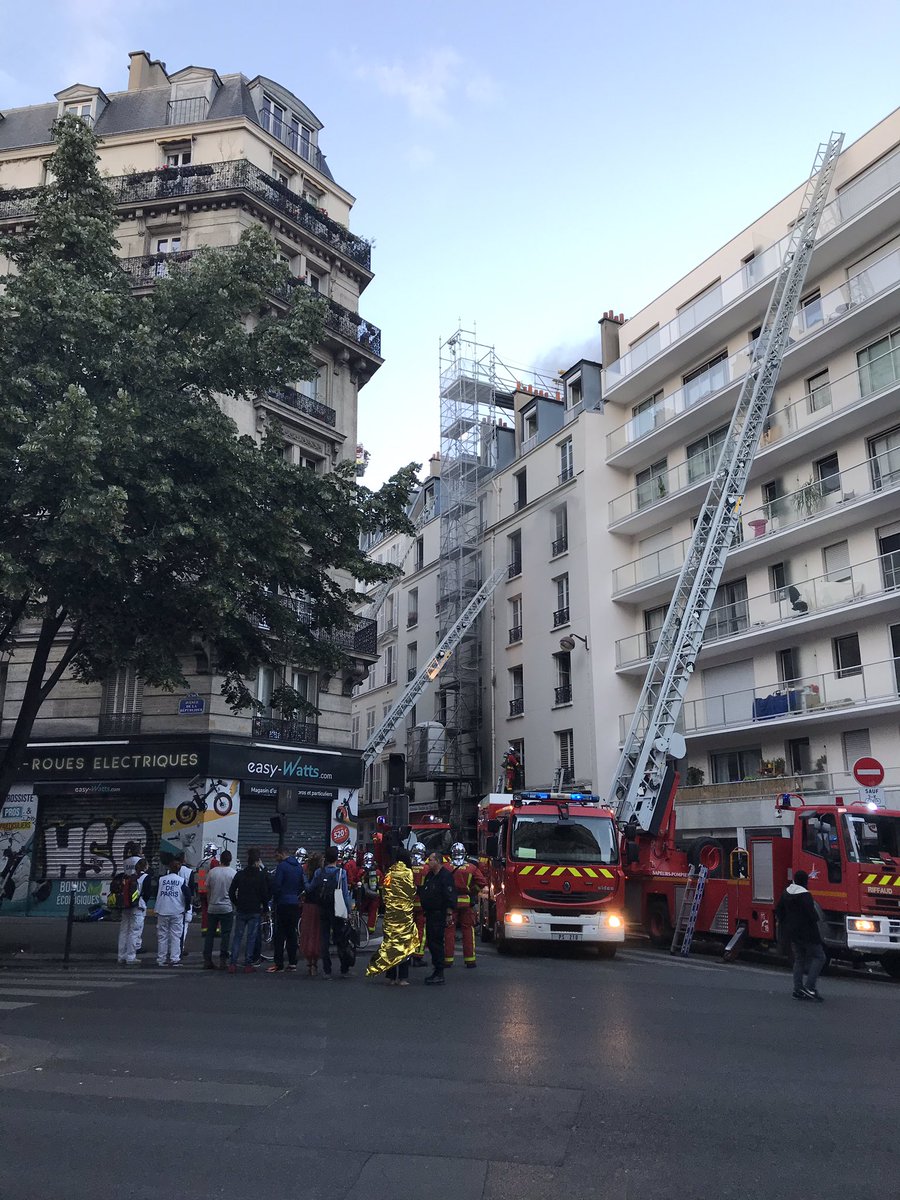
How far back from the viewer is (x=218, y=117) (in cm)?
3025

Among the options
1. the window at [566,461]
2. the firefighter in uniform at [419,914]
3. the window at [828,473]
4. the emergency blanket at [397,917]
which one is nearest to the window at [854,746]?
the window at [828,473]

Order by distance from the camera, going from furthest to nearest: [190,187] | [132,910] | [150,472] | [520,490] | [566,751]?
[520,490], [566,751], [190,187], [132,910], [150,472]

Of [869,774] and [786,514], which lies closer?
[869,774]

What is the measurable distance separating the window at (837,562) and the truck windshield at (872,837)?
37.0 ft

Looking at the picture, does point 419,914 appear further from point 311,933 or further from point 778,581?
point 778,581

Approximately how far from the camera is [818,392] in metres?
26.8

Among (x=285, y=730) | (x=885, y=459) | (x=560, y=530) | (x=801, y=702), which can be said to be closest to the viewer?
(x=885, y=459)

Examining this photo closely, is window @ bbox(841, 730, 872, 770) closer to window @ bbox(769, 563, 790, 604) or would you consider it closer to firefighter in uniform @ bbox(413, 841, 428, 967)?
window @ bbox(769, 563, 790, 604)

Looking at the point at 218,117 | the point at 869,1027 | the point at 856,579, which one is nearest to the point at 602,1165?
the point at 869,1027

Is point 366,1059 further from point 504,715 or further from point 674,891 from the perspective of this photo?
point 504,715

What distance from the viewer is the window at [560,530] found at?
34656mm

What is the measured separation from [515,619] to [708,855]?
20.2 metres

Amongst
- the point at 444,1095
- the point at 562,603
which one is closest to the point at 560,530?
the point at 562,603

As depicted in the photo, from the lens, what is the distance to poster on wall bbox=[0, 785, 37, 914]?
25125 millimetres
